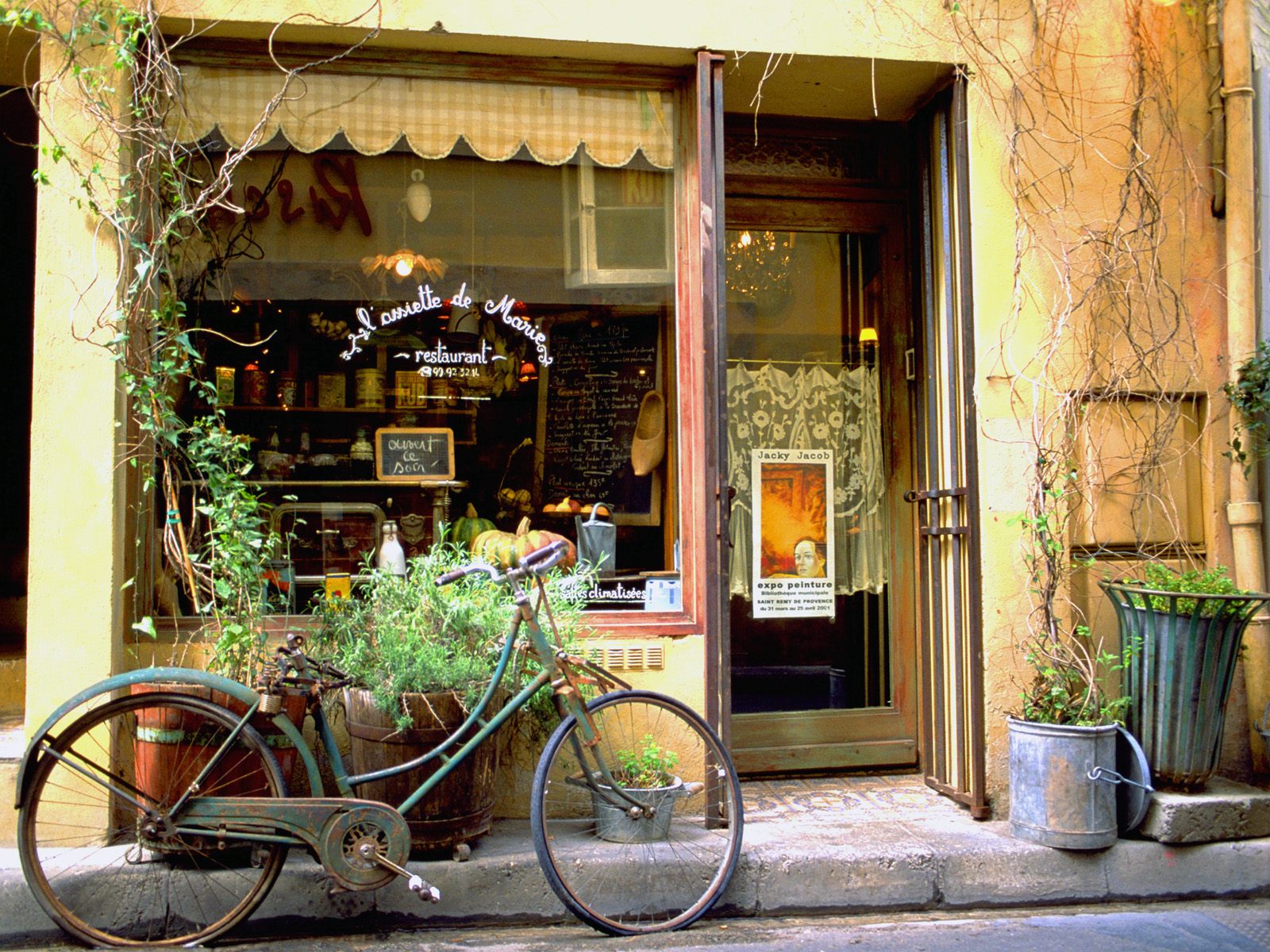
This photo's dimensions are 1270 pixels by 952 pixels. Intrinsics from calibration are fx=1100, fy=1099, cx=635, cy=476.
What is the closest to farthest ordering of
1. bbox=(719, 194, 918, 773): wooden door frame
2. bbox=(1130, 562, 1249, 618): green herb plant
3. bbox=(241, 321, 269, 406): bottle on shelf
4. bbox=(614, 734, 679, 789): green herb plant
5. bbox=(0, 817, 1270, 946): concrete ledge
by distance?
bbox=(0, 817, 1270, 946): concrete ledge
bbox=(614, 734, 679, 789): green herb plant
bbox=(1130, 562, 1249, 618): green herb plant
bbox=(241, 321, 269, 406): bottle on shelf
bbox=(719, 194, 918, 773): wooden door frame

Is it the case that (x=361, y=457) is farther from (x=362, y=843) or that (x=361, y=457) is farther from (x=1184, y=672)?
(x=1184, y=672)

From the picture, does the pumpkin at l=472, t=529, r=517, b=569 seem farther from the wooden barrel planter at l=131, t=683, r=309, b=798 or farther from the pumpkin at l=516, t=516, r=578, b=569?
the wooden barrel planter at l=131, t=683, r=309, b=798

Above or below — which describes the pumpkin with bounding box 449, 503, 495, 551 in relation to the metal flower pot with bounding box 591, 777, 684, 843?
above

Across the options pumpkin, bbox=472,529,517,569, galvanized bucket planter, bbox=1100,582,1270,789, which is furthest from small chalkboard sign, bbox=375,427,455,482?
galvanized bucket planter, bbox=1100,582,1270,789

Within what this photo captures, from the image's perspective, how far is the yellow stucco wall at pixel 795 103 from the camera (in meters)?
4.27

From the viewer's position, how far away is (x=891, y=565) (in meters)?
5.83

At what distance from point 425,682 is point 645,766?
92cm

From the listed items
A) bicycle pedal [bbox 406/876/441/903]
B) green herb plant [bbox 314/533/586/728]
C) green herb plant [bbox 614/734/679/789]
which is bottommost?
bicycle pedal [bbox 406/876/441/903]

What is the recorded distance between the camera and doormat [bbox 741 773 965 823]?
4.95 metres

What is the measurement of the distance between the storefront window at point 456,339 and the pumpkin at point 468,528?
1.0 inches

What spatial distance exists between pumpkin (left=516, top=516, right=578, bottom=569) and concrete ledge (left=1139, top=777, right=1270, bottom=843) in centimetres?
269

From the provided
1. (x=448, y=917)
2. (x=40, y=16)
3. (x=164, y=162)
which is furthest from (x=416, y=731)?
(x=40, y=16)

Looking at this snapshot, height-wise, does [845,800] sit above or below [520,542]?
below

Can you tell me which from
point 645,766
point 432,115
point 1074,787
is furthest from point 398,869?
point 432,115
